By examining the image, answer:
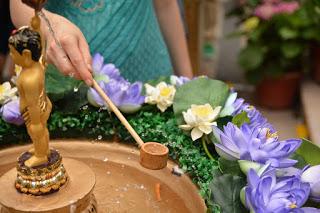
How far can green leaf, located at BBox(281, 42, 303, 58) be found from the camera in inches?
115

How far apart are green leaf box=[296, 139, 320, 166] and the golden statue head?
1.22 ft

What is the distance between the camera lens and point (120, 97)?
852mm

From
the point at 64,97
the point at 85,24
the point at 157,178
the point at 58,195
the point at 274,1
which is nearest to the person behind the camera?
Answer: the point at 58,195

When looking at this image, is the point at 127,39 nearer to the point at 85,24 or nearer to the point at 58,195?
the point at 85,24

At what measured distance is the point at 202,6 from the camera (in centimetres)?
306

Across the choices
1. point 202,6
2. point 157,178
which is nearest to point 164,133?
point 157,178

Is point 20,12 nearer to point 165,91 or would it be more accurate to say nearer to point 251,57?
point 165,91

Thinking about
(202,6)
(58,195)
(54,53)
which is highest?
(54,53)

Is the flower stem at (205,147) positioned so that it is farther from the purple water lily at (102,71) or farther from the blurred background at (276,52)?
the blurred background at (276,52)

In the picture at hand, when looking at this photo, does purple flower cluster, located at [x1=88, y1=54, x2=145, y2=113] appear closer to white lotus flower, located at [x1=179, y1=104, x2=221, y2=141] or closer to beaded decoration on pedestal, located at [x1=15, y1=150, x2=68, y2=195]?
white lotus flower, located at [x1=179, y1=104, x2=221, y2=141]

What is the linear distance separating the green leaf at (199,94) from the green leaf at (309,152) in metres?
0.16

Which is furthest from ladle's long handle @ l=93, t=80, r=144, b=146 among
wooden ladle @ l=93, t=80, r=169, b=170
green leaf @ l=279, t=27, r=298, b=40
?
green leaf @ l=279, t=27, r=298, b=40

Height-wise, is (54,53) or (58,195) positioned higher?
(54,53)

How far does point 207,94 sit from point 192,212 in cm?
23
